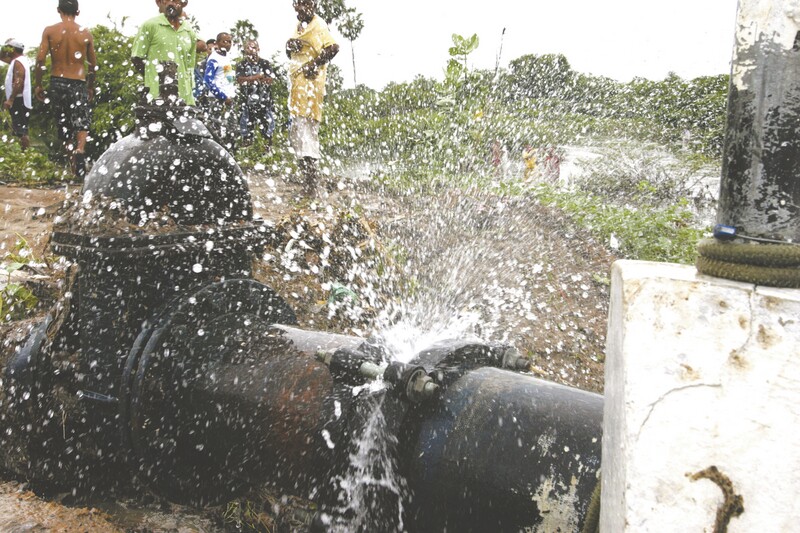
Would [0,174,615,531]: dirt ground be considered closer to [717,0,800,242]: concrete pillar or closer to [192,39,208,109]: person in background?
[192,39,208,109]: person in background

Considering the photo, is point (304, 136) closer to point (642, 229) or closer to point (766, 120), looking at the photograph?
point (642, 229)

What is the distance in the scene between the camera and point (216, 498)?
2.01 metres

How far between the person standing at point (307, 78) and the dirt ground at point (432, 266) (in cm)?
41

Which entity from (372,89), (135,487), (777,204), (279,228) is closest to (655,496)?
(777,204)

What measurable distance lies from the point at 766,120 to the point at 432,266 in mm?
4627

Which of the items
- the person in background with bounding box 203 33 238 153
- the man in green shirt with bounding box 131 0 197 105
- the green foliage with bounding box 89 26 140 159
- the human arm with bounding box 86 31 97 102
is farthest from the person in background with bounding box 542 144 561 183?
the human arm with bounding box 86 31 97 102

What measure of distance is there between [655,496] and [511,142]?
13.7 m

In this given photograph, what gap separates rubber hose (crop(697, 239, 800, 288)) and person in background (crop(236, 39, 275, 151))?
8556mm

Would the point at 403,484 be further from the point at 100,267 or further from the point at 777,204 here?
the point at 100,267

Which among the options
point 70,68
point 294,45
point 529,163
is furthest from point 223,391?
point 529,163

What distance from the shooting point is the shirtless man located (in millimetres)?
6328

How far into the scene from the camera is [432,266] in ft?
17.9

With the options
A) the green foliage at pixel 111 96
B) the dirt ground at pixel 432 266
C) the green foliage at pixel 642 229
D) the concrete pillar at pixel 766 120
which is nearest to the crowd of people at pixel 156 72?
the green foliage at pixel 111 96

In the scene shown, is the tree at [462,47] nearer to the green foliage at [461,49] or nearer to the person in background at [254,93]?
the green foliage at [461,49]
